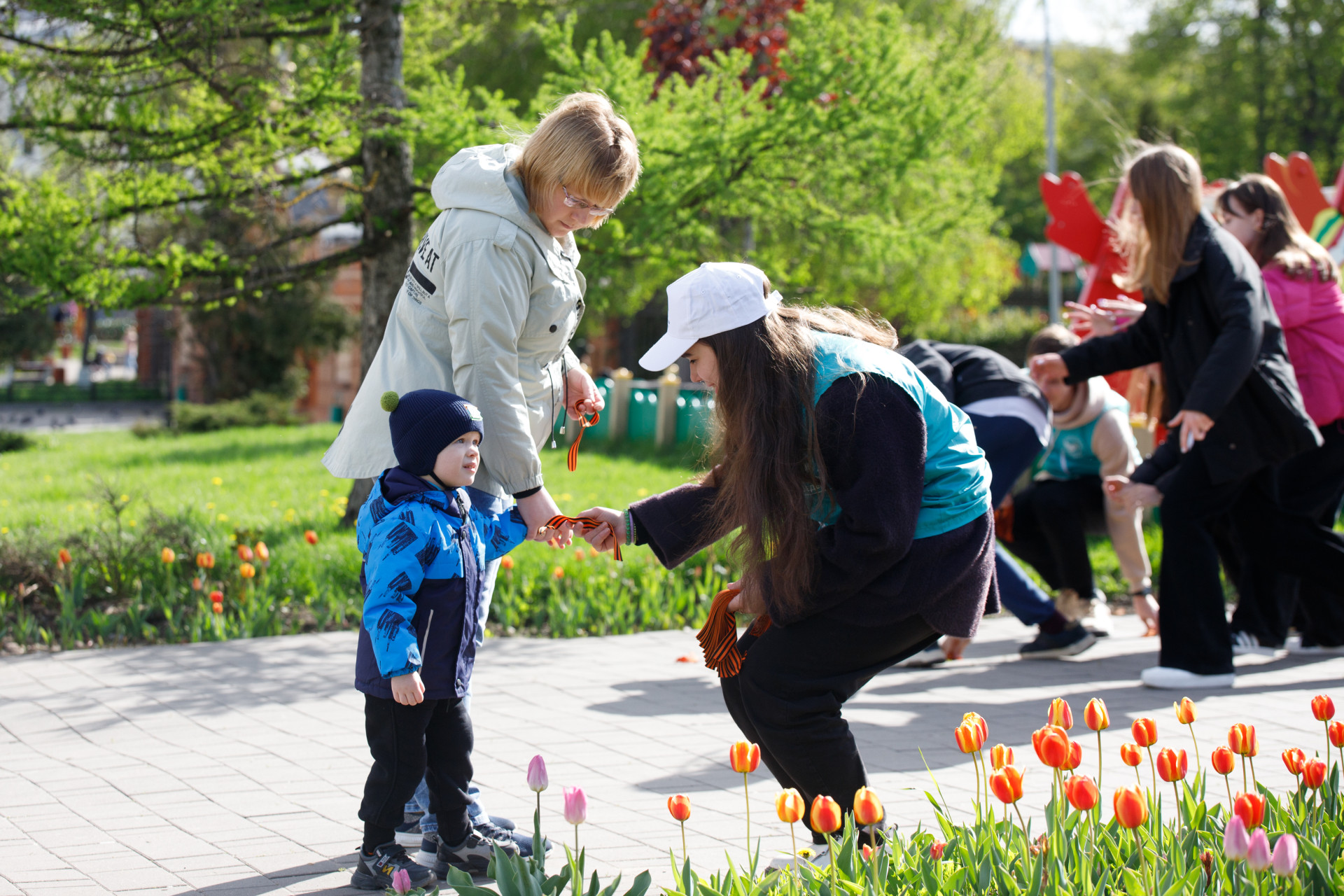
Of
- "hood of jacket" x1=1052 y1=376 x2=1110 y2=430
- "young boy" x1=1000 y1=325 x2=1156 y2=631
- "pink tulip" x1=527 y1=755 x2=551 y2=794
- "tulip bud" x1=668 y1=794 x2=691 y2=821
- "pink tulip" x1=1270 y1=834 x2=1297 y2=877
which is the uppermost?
"hood of jacket" x1=1052 y1=376 x2=1110 y2=430

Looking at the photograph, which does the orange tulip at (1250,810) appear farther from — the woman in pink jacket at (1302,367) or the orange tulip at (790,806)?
the woman in pink jacket at (1302,367)

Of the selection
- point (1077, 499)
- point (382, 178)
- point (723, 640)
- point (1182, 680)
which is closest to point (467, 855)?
point (723, 640)

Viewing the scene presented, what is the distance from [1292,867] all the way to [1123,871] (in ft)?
1.28

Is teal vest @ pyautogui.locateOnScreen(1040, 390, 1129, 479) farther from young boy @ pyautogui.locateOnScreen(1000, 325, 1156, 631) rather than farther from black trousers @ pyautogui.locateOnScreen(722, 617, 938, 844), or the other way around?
black trousers @ pyautogui.locateOnScreen(722, 617, 938, 844)

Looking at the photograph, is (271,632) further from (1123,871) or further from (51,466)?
(51,466)

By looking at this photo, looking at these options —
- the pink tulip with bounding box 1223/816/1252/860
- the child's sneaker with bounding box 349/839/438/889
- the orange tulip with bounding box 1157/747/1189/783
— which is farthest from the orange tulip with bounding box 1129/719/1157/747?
the child's sneaker with bounding box 349/839/438/889

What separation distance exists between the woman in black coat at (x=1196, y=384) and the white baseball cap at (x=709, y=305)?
2.36 metres

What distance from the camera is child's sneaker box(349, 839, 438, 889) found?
9.18 feet

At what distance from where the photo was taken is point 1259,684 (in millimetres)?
4660

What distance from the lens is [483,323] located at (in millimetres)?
2814

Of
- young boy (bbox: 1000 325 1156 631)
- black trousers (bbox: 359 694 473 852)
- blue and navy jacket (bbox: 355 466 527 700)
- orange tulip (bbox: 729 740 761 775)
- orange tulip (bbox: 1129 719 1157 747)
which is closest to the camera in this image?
orange tulip (bbox: 729 740 761 775)

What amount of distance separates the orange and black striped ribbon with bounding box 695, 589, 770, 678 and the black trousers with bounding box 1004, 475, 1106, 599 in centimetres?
292

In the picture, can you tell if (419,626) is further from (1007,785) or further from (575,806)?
(1007,785)

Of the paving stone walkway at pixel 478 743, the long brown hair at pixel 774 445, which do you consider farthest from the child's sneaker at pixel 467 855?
the long brown hair at pixel 774 445
